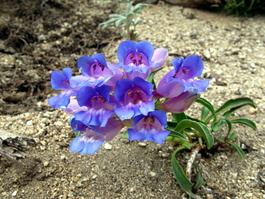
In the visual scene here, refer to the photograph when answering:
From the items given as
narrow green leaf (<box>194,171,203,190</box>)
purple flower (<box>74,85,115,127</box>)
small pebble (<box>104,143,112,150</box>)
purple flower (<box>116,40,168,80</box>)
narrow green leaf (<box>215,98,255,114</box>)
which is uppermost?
purple flower (<box>116,40,168,80</box>)

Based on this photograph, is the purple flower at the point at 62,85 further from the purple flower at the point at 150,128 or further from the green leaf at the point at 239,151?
the green leaf at the point at 239,151

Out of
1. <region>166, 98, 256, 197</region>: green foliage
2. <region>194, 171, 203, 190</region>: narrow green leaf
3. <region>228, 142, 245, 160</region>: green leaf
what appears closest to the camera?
<region>166, 98, 256, 197</region>: green foliage

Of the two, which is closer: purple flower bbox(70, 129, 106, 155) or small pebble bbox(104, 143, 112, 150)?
purple flower bbox(70, 129, 106, 155)

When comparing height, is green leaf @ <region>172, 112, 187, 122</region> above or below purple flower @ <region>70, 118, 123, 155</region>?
below

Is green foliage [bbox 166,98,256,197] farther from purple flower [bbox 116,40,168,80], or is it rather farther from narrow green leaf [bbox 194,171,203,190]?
purple flower [bbox 116,40,168,80]

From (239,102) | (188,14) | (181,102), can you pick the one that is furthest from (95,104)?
(188,14)

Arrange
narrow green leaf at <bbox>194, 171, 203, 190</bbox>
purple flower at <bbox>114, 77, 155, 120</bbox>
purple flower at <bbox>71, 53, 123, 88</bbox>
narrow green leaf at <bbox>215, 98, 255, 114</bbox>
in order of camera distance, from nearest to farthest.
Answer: purple flower at <bbox>114, 77, 155, 120</bbox> → purple flower at <bbox>71, 53, 123, 88</bbox> → narrow green leaf at <bbox>194, 171, 203, 190</bbox> → narrow green leaf at <bbox>215, 98, 255, 114</bbox>

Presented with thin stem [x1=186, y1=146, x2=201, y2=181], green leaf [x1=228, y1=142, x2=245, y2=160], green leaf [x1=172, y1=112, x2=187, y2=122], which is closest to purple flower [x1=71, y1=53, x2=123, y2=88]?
green leaf [x1=172, y1=112, x2=187, y2=122]

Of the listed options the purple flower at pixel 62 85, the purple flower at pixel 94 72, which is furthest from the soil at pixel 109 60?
the purple flower at pixel 94 72
